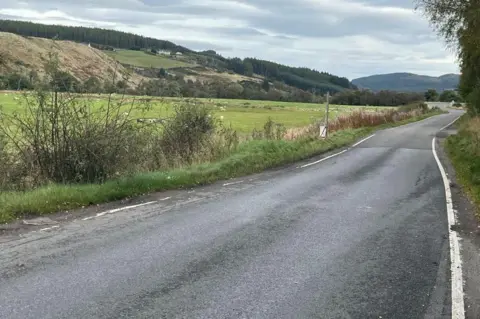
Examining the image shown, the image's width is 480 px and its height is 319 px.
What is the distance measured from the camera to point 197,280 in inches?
224

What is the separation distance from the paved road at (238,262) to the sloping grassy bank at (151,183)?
953mm

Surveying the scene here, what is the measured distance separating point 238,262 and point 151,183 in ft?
18.7

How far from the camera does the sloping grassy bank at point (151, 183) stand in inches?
349

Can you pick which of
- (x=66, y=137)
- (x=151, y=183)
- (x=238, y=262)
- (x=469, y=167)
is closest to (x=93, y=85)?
(x=66, y=137)

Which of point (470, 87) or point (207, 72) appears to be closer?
point (470, 87)

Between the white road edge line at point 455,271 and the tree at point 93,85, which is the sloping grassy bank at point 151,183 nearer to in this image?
the tree at point 93,85

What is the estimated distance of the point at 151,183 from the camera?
11727 mm

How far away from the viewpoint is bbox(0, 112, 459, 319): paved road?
5012mm

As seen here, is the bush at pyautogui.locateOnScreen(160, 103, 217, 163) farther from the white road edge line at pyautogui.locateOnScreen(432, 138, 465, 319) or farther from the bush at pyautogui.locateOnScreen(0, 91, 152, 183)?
the white road edge line at pyautogui.locateOnScreen(432, 138, 465, 319)

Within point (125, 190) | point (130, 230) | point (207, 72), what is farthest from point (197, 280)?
point (207, 72)

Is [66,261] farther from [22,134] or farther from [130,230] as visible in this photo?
[22,134]

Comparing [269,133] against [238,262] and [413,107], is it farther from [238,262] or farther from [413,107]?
[413,107]

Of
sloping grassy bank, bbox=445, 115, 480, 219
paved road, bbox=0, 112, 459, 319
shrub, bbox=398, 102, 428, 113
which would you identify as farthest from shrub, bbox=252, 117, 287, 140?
shrub, bbox=398, 102, 428, 113

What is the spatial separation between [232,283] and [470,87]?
122 feet
